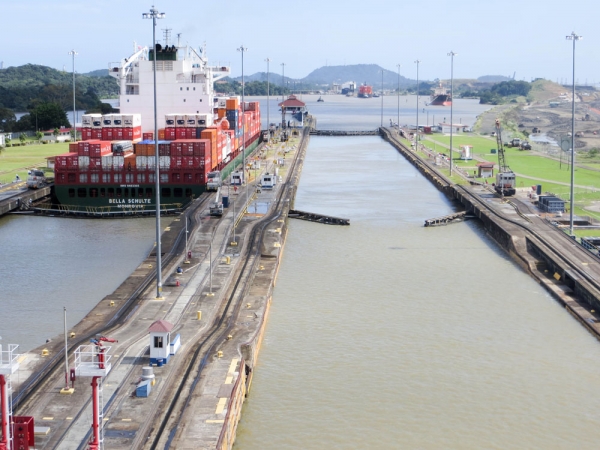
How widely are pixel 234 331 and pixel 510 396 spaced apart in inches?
328

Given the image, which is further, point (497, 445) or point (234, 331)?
point (234, 331)

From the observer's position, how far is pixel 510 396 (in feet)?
76.8

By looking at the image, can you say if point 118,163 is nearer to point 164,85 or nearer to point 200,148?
point 200,148

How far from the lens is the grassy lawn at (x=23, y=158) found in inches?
2721

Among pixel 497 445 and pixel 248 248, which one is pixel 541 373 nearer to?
pixel 497 445

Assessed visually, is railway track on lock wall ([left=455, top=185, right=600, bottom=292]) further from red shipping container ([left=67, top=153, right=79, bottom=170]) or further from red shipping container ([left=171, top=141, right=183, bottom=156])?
red shipping container ([left=67, top=153, right=79, bottom=170])

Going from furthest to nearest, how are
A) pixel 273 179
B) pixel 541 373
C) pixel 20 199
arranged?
pixel 273 179 → pixel 20 199 → pixel 541 373

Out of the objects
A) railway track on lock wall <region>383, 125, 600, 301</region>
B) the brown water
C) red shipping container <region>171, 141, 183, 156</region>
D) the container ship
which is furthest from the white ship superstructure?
the brown water

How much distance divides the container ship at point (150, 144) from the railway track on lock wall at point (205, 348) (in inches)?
527

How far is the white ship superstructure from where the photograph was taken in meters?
71.6

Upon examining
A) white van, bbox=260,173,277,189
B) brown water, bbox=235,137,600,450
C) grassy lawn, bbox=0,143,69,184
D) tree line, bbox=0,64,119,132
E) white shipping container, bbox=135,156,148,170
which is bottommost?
brown water, bbox=235,137,600,450

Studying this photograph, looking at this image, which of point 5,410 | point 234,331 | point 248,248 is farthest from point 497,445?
point 248,248

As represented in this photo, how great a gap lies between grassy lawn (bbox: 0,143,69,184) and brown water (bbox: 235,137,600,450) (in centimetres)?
3312

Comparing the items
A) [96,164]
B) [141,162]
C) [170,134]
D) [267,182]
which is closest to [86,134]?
[170,134]
